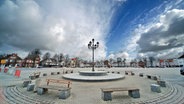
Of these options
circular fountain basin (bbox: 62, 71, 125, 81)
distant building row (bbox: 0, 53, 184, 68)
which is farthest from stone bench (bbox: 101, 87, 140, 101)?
distant building row (bbox: 0, 53, 184, 68)

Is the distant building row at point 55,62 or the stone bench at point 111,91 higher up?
the distant building row at point 55,62

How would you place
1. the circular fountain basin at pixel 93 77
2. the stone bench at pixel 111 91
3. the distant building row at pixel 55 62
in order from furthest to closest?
the distant building row at pixel 55 62 < the circular fountain basin at pixel 93 77 < the stone bench at pixel 111 91

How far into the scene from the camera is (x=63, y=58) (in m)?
86.6

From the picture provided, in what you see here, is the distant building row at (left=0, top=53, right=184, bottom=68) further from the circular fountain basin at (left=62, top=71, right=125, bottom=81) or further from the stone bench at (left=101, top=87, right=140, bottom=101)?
the stone bench at (left=101, top=87, right=140, bottom=101)

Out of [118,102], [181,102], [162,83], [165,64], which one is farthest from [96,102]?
[165,64]

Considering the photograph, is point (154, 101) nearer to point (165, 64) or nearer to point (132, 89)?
point (132, 89)

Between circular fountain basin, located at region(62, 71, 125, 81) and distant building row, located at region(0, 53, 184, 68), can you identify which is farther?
distant building row, located at region(0, 53, 184, 68)

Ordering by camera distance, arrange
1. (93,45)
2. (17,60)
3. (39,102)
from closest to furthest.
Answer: (39,102) → (93,45) → (17,60)

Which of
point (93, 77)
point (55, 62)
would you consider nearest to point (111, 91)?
point (93, 77)

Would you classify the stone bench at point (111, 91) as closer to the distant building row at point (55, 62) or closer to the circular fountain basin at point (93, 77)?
the circular fountain basin at point (93, 77)

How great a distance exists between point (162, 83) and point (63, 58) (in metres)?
84.2

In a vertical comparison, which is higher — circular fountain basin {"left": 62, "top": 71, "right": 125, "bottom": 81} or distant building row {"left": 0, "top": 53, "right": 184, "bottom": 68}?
distant building row {"left": 0, "top": 53, "right": 184, "bottom": 68}

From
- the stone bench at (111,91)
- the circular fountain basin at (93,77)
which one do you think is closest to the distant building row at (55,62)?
the circular fountain basin at (93,77)

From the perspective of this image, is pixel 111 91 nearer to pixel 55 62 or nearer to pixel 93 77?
pixel 93 77
